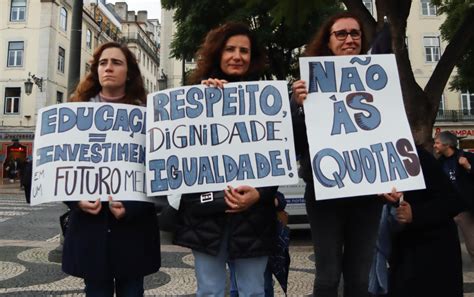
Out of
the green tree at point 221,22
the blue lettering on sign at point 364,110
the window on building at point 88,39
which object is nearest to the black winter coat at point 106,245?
the blue lettering on sign at point 364,110

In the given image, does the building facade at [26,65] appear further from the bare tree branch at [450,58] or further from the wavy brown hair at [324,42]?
the wavy brown hair at [324,42]

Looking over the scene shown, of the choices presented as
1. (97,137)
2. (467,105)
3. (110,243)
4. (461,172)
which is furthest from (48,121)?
(467,105)

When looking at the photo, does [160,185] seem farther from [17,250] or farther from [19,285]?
[17,250]

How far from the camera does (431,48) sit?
3278cm

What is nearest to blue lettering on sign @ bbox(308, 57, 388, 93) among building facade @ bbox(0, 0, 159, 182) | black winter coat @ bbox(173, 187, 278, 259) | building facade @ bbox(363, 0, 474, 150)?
black winter coat @ bbox(173, 187, 278, 259)

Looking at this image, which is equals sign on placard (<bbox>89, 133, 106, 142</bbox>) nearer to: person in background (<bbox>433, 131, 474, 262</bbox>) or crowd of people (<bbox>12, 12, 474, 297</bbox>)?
crowd of people (<bbox>12, 12, 474, 297</bbox>)

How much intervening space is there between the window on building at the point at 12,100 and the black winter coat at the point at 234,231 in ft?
106

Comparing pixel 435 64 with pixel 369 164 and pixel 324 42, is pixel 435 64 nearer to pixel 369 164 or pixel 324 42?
pixel 324 42

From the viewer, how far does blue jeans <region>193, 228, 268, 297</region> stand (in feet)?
7.59

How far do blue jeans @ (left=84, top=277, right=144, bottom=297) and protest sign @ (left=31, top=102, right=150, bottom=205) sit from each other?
1.55ft

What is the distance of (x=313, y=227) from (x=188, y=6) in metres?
11.3

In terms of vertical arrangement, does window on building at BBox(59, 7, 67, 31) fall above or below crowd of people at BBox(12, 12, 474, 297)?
above

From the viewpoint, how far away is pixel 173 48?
13719 millimetres

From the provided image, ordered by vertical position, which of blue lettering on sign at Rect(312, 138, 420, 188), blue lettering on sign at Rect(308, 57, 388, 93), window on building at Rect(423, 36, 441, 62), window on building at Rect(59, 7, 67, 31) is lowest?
blue lettering on sign at Rect(312, 138, 420, 188)
